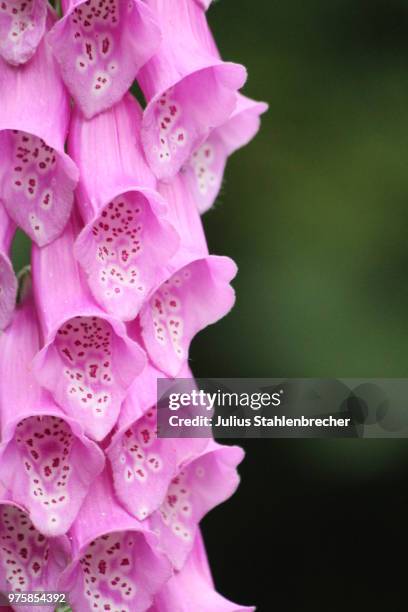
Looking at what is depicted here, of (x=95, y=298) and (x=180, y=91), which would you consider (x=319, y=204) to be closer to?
(x=180, y=91)

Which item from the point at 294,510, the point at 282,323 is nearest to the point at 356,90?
the point at 282,323

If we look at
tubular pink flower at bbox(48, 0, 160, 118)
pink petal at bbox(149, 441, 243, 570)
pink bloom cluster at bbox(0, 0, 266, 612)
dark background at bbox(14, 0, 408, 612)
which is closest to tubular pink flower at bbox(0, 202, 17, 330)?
pink bloom cluster at bbox(0, 0, 266, 612)

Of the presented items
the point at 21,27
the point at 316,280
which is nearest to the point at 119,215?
the point at 21,27

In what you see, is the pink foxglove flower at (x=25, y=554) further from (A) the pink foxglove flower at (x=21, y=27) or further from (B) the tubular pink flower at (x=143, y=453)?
(A) the pink foxglove flower at (x=21, y=27)

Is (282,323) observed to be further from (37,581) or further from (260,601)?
(37,581)

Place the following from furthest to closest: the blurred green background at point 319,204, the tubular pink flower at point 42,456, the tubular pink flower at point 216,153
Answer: the blurred green background at point 319,204
the tubular pink flower at point 216,153
the tubular pink flower at point 42,456

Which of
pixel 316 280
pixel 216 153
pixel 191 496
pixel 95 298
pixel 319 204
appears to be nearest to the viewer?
pixel 95 298

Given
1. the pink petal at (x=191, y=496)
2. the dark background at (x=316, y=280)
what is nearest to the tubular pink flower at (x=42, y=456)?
the pink petal at (x=191, y=496)
